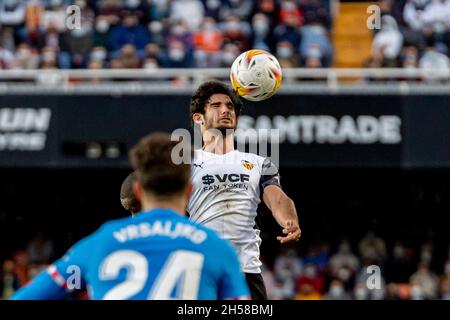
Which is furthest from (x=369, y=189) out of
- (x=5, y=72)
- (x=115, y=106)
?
(x=5, y=72)

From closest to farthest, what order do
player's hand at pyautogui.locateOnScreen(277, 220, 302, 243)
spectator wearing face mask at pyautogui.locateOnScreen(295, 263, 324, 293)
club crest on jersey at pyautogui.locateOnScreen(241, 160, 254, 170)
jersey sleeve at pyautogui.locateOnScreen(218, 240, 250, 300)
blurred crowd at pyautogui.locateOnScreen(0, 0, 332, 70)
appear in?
jersey sleeve at pyautogui.locateOnScreen(218, 240, 250, 300), player's hand at pyautogui.locateOnScreen(277, 220, 302, 243), club crest on jersey at pyautogui.locateOnScreen(241, 160, 254, 170), spectator wearing face mask at pyautogui.locateOnScreen(295, 263, 324, 293), blurred crowd at pyautogui.locateOnScreen(0, 0, 332, 70)

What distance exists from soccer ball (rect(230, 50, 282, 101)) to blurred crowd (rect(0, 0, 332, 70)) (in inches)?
374

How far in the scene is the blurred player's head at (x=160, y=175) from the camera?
457 cm

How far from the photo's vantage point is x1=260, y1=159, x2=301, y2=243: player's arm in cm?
730

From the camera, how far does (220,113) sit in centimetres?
802

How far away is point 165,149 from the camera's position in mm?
4605

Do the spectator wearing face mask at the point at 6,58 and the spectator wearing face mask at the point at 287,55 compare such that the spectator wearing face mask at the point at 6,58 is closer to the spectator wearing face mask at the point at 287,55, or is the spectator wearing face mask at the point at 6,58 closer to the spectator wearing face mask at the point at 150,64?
the spectator wearing face mask at the point at 150,64

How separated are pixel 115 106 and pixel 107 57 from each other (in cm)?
120

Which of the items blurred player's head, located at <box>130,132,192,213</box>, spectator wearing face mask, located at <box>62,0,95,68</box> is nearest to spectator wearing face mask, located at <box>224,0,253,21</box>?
spectator wearing face mask, located at <box>62,0,95,68</box>

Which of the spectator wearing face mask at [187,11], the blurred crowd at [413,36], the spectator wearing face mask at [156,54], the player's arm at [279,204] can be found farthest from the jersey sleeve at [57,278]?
the spectator wearing face mask at [187,11]

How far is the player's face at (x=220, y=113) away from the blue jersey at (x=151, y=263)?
3379 mm

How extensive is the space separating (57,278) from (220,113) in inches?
139

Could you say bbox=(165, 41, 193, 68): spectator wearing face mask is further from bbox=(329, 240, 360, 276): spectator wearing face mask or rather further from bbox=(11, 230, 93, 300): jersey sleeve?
bbox=(11, 230, 93, 300): jersey sleeve
